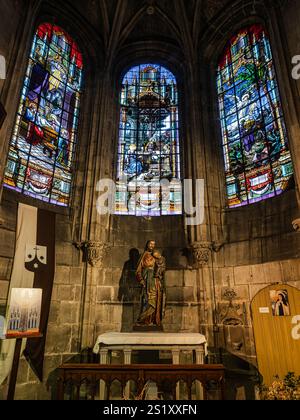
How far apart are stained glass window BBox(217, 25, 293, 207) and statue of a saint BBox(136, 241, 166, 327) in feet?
9.83

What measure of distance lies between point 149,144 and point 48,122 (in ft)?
10.4

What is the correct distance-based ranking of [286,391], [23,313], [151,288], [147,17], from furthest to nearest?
[147,17]
[151,288]
[23,313]
[286,391]

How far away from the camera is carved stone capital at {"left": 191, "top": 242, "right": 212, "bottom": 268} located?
7.35 m

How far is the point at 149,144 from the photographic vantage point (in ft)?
31.3

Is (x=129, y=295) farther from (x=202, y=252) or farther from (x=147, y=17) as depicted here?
(x=147, y=17)

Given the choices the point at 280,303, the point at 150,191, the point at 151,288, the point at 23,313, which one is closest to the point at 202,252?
the point at 151,288

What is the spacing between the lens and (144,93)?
405 inches

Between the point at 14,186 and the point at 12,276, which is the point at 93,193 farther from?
the point at 12,276

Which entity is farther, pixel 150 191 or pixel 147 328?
pixel 150 191

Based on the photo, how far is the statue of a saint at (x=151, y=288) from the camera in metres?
6.20

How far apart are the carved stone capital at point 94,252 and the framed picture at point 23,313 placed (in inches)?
77.1
